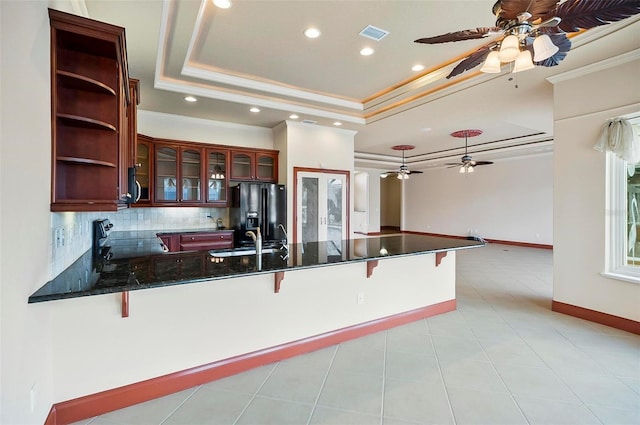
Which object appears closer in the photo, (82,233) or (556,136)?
(82,233)

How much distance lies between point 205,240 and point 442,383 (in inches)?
152

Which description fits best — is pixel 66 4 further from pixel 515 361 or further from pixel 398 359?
pixel 515 361

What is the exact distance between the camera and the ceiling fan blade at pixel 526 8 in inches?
69.9

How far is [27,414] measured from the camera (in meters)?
1.39

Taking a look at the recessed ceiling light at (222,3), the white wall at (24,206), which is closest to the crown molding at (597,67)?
the recessed ceiling light at (222,3)

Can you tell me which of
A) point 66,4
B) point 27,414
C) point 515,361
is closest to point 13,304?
point 27,414

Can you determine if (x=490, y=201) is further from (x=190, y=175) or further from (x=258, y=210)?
(x=190, y=175)

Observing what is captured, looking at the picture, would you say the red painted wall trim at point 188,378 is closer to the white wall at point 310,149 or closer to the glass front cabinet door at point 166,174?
the white wall at point 310,149

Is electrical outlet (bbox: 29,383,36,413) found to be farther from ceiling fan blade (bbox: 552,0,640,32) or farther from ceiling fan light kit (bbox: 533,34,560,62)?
ceiling fan blade (bbox: 552,0,640,32)

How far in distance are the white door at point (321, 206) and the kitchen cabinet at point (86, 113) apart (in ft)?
11.9

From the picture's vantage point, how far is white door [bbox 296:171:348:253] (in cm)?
Answer: 555

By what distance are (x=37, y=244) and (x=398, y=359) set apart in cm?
252

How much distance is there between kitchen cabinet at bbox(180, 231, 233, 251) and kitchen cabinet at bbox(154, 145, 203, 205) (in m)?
0.59

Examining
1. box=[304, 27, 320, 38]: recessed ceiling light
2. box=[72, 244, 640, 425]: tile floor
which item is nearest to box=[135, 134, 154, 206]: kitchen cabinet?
box=[304, 27, 320, 38]: recessed ceiling light
